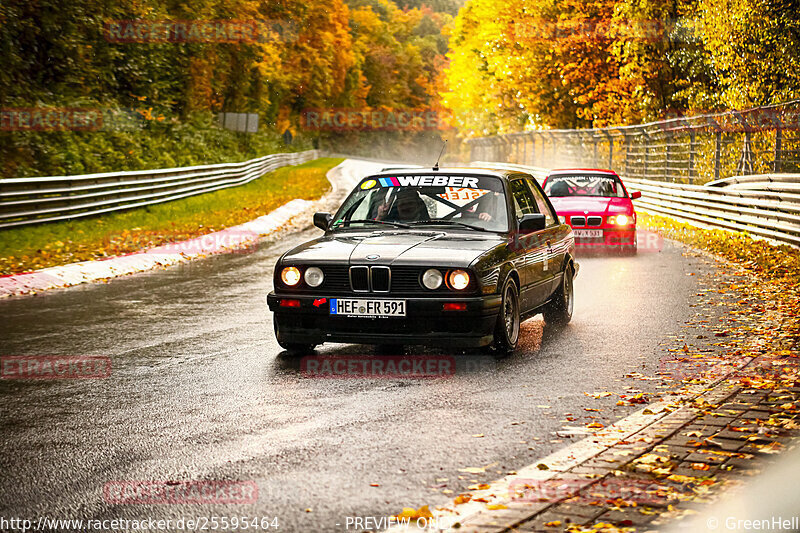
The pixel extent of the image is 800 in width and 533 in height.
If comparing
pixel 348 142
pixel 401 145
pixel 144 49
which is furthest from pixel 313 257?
pixel 401 145

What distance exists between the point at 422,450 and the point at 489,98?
184 feet

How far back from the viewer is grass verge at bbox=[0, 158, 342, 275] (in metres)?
16.5

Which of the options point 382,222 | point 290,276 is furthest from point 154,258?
point 290,276

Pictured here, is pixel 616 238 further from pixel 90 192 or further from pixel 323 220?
pixel 90 192

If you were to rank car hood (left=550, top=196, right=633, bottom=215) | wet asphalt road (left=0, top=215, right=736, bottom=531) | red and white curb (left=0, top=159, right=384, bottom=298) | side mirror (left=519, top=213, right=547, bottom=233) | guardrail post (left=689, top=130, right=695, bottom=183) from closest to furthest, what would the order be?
1. wet asphalt road (left=0, top=215, right=736, bottom=531)
2. side mirror (left=519, top=213, right=547, bottom=233)
3. red and white curb (left=0, top=159, right=384, bottom=298)
4. car hood (left=550, top=196, right=633, bottom=215)
5. guardrail post (left=689, top=130, right=695, bottom=183)

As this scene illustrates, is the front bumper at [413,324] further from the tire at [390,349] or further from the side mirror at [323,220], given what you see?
the side mirror at [323,220]

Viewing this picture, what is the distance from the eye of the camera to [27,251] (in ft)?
55.0

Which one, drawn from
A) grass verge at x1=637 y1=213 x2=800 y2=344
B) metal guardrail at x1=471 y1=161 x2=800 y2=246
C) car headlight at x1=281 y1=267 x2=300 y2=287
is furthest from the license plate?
metal guardrail at x1=471 y1=161 x2=800 y2=246

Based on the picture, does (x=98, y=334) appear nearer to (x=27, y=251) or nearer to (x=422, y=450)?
(x=422, y=450)

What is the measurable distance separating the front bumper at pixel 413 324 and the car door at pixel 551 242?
1986 mm

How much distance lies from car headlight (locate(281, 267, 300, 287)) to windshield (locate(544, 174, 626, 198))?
12231 mm

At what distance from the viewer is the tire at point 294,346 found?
340 inches

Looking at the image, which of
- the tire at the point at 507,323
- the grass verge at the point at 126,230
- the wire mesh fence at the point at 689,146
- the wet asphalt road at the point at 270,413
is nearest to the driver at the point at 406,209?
the tire at the point at 507,323

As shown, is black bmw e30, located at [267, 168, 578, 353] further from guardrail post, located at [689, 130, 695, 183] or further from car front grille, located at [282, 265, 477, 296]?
guardrail post, located at [689, 130, 695, 183]
